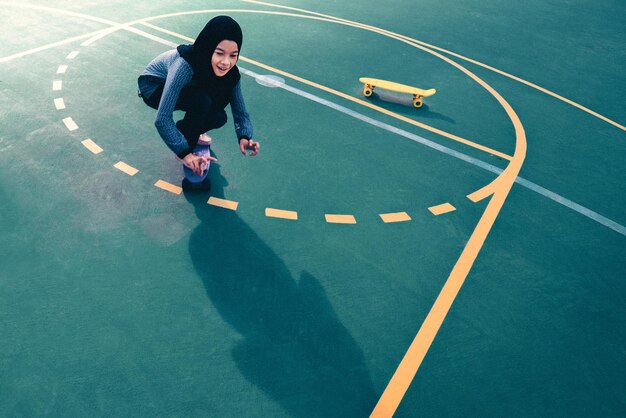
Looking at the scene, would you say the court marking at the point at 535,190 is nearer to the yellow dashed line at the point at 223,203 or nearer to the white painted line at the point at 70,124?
the yellow dashed line at the point at 223,203

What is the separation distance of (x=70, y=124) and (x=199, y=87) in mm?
2570

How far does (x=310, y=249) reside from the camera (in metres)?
4.27

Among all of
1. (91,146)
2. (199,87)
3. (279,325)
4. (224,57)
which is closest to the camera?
(279,325)

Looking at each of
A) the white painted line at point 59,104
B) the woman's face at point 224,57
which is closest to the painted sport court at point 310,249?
the white painted line at point 59,104

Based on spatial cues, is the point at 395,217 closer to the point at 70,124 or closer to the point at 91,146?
the point at 91,146

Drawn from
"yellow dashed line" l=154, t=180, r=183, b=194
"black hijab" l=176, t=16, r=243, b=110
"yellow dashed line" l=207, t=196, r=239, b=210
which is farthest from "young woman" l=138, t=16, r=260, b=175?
"yellow dashed line" l=207, t=196, r=239, b=210

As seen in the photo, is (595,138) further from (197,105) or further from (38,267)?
(38,267)

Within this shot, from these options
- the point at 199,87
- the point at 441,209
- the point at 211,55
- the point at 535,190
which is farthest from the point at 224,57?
the point at 535,190

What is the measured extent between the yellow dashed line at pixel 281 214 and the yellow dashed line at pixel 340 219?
380mm

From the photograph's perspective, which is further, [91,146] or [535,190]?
[535,190]

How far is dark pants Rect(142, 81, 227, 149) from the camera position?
14.0ft

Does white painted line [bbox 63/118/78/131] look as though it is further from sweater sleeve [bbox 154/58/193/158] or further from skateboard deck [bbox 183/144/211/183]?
sweater sleeve [bbox 154/58/193/158]

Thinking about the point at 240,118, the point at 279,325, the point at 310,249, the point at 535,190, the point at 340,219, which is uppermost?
the point at 240,118

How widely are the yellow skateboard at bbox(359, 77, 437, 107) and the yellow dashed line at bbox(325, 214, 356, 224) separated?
10.8ft
